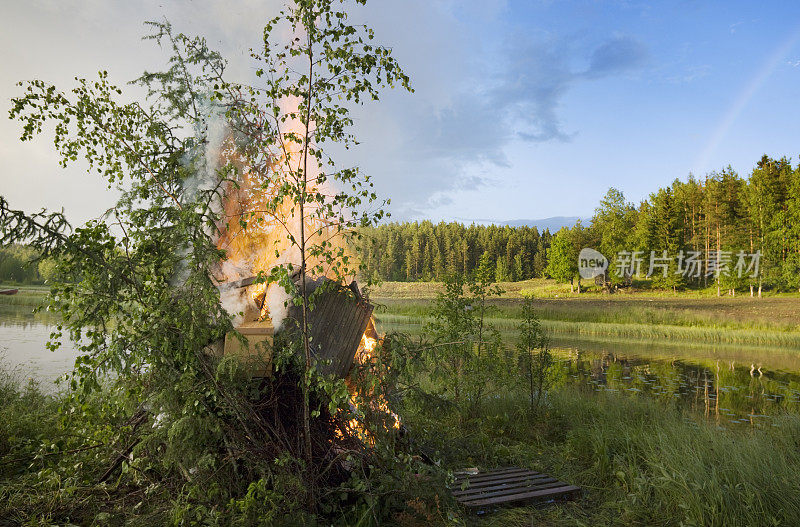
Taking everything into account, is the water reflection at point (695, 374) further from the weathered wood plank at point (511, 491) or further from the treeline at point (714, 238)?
the treeline at point (714, 238)

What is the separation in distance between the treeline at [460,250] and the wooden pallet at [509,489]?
2586 inches

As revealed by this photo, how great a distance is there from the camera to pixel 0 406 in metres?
6.20

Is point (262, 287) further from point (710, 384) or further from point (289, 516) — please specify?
point (710, 384)

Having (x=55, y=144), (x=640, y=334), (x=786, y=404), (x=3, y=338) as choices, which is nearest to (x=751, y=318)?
(x=640, y=334)

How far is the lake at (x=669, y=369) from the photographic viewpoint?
9840mm

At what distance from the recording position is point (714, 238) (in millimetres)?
46469

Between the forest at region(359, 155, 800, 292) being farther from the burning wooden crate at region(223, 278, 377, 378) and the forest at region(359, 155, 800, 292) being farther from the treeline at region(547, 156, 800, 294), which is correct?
the burning wooden crate at region(223, 278, 377, 378)

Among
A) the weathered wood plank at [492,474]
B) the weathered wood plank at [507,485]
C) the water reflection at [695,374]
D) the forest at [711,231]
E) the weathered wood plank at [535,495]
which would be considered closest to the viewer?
the weathered wood plank at [535,495]

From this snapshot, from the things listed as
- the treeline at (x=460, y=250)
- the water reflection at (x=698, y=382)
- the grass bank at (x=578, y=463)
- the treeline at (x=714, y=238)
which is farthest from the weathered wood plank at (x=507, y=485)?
the treeline at (x=460, y=250)

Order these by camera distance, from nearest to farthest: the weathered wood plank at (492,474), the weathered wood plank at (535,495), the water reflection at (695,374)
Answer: the weathered wood plank at (535,495) → the weathered wood plank at (492,474) → the water reflection at (695,374)

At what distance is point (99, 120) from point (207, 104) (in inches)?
43.6

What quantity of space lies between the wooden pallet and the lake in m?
3.33

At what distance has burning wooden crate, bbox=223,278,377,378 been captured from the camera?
3.97m

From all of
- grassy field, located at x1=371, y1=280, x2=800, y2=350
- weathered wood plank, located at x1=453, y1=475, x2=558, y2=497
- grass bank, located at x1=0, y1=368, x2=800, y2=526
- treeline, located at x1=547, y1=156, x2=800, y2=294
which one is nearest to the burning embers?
grass bank, located at x1=0, y1=368, x2=800, y2=526
